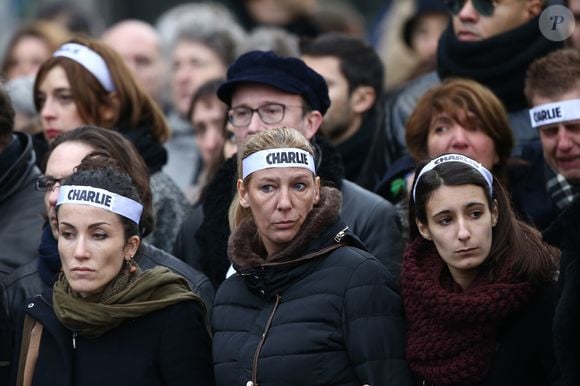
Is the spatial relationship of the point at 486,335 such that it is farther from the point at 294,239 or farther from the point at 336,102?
the point at 336,102

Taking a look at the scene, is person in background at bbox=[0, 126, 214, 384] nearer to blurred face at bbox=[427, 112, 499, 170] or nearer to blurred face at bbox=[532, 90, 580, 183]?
blurred face at bbox=[427, 112, 499, 170]

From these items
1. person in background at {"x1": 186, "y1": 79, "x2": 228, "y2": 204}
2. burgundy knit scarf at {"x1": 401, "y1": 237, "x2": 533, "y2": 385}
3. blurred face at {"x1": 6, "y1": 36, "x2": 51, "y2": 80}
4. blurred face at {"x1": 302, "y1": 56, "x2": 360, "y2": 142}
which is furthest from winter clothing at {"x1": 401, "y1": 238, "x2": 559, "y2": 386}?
blurred face at {"x1": 6, "y1": 36, "x2": 51, "y2": 80}

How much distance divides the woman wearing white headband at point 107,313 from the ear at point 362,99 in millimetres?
2423

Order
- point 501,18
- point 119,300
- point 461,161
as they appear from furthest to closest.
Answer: point 501,18, point 119,300, point 461,161

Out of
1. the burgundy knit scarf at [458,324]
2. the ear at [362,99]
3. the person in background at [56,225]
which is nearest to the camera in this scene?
the burgundy knit scarf at [458,324]

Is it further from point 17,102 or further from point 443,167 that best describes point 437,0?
point 443,167

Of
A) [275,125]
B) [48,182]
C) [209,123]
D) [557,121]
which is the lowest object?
[48,182]

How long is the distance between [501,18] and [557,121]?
4.27ft

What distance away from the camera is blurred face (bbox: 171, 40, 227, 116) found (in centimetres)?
1084

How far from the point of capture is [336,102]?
8508 mm

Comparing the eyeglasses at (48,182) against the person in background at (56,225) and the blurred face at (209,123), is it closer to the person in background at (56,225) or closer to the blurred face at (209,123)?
the person in background at (56,225)

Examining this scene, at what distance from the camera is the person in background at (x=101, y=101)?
26.7ft

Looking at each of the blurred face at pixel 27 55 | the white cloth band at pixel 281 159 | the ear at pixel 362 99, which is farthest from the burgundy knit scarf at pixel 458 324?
the blurred face at pixel 27 55

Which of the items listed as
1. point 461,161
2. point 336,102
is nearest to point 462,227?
point 461,161
